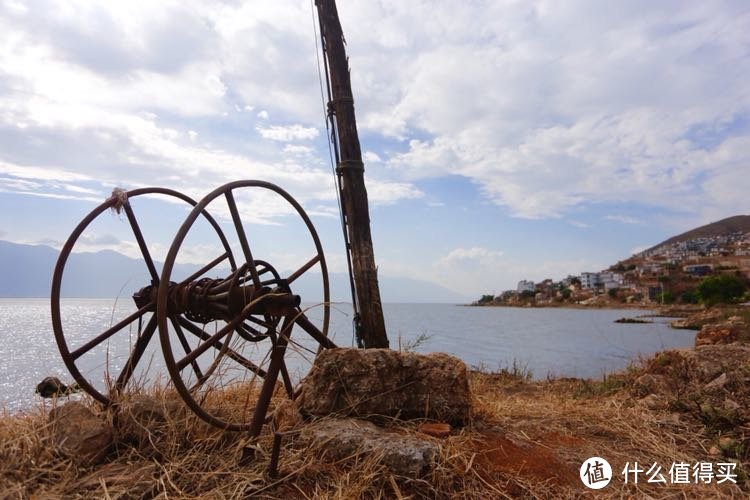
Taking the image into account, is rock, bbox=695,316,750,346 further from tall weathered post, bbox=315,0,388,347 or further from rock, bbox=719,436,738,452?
tall weathered post, bbox=315,0,388,347

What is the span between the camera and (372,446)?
2.81 m

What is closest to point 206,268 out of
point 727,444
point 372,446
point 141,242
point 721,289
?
point 141,242

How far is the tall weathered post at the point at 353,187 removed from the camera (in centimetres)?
469

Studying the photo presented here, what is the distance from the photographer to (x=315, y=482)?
2.67 meters

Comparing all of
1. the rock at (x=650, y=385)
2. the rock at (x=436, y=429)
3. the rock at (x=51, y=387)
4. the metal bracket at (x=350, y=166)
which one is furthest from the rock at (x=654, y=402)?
the rock at (x=51, y=387)

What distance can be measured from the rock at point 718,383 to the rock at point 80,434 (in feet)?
15.3

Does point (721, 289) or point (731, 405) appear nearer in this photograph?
point (731, 405)

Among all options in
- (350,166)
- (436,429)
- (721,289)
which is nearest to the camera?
(436,429)

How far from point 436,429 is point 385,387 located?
1.50 ft

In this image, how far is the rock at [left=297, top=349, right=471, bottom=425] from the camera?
346 centimetres

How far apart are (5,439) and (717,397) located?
5.18 meters

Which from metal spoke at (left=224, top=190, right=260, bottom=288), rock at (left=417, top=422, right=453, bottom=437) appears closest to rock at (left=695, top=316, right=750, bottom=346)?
rock at (left=417, top=422, right=453, bottom=437)

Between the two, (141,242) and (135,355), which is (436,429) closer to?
(135,355)

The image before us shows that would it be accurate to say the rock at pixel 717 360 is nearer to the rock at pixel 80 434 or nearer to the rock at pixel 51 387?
the rock at pixel 80 434
